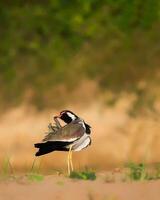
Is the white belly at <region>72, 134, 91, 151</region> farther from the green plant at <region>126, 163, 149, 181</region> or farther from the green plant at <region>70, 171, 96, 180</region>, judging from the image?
the green plant at <region>126, 163, 149, 181</region>

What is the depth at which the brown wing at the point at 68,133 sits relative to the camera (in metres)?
4.85

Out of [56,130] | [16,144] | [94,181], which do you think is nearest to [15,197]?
[94,181]

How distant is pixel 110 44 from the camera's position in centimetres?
1075

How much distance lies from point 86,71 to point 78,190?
6572mm

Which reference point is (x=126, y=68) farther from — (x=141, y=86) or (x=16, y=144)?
(x=16, y=144)

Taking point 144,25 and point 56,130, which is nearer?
point 56,130

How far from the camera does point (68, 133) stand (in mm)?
4867

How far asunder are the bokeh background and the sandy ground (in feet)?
18.9

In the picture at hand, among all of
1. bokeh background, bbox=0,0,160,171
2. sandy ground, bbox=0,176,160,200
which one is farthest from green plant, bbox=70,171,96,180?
bokeh background, bbox=0,0,160,171

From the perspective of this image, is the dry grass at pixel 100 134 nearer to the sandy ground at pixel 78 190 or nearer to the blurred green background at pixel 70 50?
the blurred green background at pixel 70 50

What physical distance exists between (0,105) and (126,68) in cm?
153

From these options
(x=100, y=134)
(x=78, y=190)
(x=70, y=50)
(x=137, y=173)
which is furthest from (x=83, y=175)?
(x=70, y=50)

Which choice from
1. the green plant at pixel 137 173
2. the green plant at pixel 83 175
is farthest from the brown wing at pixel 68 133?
the green plant at pixel 137 173

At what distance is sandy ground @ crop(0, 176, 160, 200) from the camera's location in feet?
14.0
